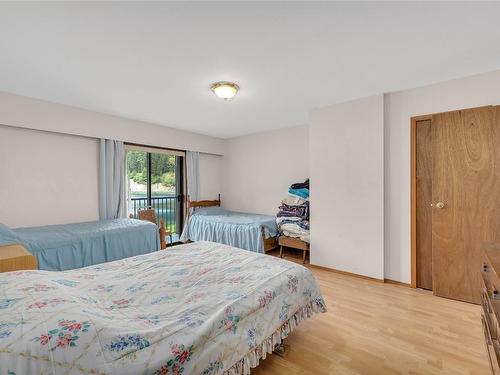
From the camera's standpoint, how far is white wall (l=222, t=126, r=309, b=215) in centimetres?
471

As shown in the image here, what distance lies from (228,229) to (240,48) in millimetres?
2988

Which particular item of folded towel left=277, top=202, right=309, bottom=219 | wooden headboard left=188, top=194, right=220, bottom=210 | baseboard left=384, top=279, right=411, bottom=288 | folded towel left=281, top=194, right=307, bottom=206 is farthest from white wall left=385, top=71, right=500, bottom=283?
wooden headboard left=188, top=194, right=220, bottom=210

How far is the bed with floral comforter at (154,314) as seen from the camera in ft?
2.69

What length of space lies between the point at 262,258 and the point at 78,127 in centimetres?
332

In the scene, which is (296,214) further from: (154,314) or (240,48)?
(154,314)

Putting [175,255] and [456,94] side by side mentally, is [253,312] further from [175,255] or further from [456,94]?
[456,94]

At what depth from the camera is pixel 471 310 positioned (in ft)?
7.77

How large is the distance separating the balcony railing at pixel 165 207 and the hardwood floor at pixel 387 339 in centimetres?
356

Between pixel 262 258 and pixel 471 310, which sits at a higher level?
pixel 262 258

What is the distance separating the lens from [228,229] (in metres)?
4.30

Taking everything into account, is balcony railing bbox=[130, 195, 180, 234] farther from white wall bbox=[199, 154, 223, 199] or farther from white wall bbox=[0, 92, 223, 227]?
white wall bbox=[0, 92, 223, 227]

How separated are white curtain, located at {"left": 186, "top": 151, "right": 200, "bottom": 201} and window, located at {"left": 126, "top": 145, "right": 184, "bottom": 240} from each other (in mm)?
177

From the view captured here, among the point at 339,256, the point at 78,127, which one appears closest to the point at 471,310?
the point at 339,256

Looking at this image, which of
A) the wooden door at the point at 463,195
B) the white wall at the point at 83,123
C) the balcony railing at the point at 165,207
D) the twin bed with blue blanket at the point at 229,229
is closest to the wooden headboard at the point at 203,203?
the twin bed with blue blanket at the point at 229,229
